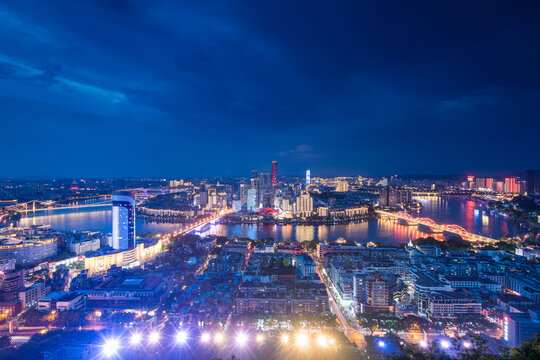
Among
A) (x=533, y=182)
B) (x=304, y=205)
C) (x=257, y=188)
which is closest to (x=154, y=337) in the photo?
(x=304, y=205)

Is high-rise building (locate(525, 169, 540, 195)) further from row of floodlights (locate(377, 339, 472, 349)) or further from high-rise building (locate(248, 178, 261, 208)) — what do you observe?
row of floodlights (locate(377, 339, 472, 349))

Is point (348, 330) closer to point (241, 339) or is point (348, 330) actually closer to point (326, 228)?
point (241, 339)

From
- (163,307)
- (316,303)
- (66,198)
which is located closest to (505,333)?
(316,303)

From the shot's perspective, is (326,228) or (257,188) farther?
(257,188)

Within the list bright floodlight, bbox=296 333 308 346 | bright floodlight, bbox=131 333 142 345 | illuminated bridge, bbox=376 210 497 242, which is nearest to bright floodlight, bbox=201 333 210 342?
bright floodlight, bbox=131 333 142 345

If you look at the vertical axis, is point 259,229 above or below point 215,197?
below

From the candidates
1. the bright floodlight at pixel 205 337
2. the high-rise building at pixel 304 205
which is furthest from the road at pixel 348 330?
the high-rise building at pixel 304 205

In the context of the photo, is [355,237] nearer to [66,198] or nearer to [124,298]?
[124,298]
